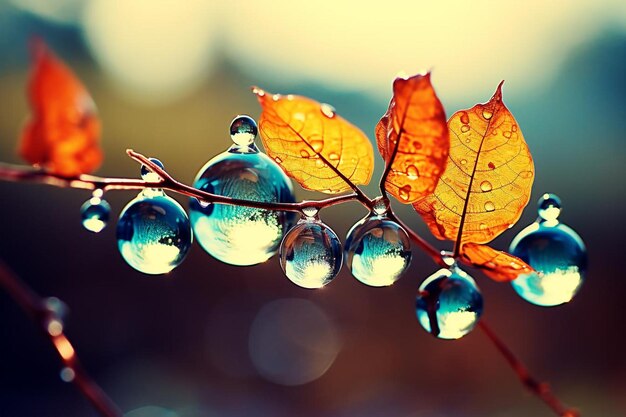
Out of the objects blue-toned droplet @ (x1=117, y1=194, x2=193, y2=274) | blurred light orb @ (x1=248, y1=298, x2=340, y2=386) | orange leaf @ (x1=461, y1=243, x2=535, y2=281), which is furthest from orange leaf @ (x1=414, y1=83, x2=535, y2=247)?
blurred light orb @ (x1=248, y1=298, x2=340, y2=386)

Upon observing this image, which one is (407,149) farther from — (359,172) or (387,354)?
(387,354)

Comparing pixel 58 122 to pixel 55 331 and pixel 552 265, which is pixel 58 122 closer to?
pixel 55 331

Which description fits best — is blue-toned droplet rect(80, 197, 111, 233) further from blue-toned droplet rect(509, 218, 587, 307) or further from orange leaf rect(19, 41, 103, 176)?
blue-toned droplet rect(509, 218, 587, 307)

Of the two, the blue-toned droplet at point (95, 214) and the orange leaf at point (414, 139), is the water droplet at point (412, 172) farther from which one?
the blue-toned droplet at point (95, 214)

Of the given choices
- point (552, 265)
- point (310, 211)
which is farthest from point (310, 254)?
point (552, 265)

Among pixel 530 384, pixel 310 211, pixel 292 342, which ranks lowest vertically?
pixel 292 342

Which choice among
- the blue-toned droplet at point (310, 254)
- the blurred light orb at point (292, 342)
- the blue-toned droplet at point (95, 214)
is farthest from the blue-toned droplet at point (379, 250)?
the blurred light orb at point (292, 342)

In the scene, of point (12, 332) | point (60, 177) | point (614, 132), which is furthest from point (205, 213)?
point (614, 132)
